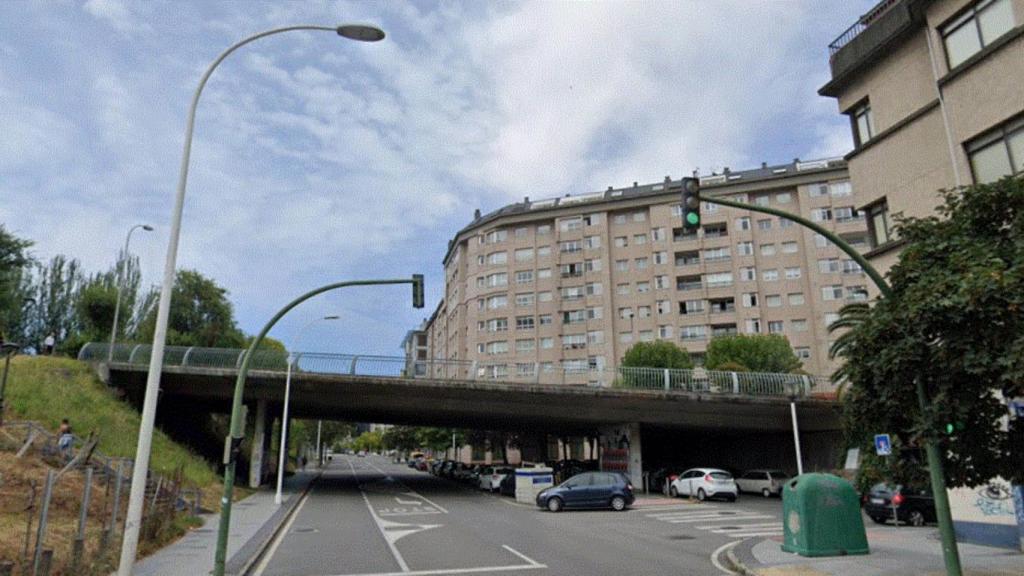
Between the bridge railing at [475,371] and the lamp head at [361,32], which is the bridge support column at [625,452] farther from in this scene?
the lamp head at [361,32]

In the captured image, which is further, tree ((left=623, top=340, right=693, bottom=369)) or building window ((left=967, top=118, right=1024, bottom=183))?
tree ((left=623, top=340, right=693, bottom=369))

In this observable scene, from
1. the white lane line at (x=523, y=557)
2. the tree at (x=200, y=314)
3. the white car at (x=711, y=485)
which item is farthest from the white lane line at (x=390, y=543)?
the tree at (x=200, y=314)

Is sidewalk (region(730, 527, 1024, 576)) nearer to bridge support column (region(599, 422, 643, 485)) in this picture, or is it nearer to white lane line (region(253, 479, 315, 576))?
white lane line (region(253, 479, 315, 576))

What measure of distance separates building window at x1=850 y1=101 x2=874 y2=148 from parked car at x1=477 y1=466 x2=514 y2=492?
24.3 meters

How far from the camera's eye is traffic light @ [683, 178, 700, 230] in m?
10.4

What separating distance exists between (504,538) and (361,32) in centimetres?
1280

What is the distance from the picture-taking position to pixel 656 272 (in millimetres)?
67375

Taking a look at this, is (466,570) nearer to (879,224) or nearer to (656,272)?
(879,224)

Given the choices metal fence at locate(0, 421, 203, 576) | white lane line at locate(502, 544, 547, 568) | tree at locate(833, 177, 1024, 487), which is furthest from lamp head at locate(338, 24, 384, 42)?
white lane line at locate(502, 544, 547, 568)

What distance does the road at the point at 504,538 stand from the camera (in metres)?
12.4

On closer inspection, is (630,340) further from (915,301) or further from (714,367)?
(915,301)

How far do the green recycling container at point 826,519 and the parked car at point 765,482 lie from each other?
2116 centimetres

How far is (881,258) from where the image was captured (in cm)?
1720

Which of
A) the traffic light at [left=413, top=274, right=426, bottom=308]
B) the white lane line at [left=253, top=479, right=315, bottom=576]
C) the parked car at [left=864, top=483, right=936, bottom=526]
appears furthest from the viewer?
the parked car at [left=864, top=483, right=936, bottom=526]
